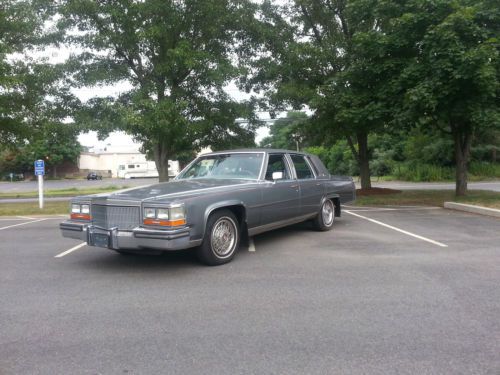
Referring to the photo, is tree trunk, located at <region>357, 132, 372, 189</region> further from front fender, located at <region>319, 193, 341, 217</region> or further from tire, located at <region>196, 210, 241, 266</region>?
tire, located at <region>196, 210, 241, 266</region>

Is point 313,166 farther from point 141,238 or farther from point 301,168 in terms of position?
point 141,238

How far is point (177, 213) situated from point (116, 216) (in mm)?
919

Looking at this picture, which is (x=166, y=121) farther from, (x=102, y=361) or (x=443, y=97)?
(x=102, y=361)

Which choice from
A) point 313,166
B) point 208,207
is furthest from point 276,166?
point 208,207

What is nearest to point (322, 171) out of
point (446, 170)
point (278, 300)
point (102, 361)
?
point (278, 300)

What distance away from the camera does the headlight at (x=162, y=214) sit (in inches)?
197

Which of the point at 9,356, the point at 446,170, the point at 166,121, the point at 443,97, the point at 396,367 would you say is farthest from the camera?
the point at 446,170

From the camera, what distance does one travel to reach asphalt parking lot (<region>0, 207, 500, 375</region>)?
298cm

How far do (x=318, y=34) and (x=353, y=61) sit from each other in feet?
11.3

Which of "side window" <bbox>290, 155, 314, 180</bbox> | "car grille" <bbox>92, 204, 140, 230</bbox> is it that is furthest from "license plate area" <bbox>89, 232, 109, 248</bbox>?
"side window" <bbox>290, 155, 314, 180</bbox>

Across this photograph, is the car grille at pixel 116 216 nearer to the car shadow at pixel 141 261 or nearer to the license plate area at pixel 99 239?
the license plate area at pixel 99 239

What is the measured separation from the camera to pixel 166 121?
1284 cm

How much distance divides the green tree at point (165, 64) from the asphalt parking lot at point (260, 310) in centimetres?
771

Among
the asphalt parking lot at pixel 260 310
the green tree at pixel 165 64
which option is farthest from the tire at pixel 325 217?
the green tree at pixel 165 64
